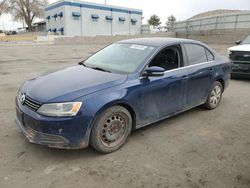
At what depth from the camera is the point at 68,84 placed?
11.5 ft

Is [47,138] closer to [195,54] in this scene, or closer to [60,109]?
[60,109]

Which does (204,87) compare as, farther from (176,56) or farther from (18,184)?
(18,184)

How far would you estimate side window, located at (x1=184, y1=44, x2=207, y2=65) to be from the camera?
4.76 metres

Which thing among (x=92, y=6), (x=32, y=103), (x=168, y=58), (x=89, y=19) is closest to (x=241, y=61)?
(x=168, y=58)

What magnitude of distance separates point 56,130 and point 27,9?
61.8 metres

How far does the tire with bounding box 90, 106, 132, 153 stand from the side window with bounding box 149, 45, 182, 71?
100 cm

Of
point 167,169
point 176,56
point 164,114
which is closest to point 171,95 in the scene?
point 164,114

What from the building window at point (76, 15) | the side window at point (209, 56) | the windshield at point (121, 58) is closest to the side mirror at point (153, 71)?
the windshield at point (121, 58)

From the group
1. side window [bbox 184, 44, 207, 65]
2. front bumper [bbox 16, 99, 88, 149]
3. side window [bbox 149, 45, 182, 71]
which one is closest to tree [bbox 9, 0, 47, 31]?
side window [bbox 184, 44, 207, 65]

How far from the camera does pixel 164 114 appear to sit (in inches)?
167

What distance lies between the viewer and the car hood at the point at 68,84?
10.6 ft

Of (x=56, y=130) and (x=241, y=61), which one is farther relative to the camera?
(x=241, y=61)

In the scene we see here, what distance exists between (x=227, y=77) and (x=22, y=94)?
14.3 ft

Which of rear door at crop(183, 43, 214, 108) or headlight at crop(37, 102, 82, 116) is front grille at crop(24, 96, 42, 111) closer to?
headlight at crop(37, 102, 82, 116)
